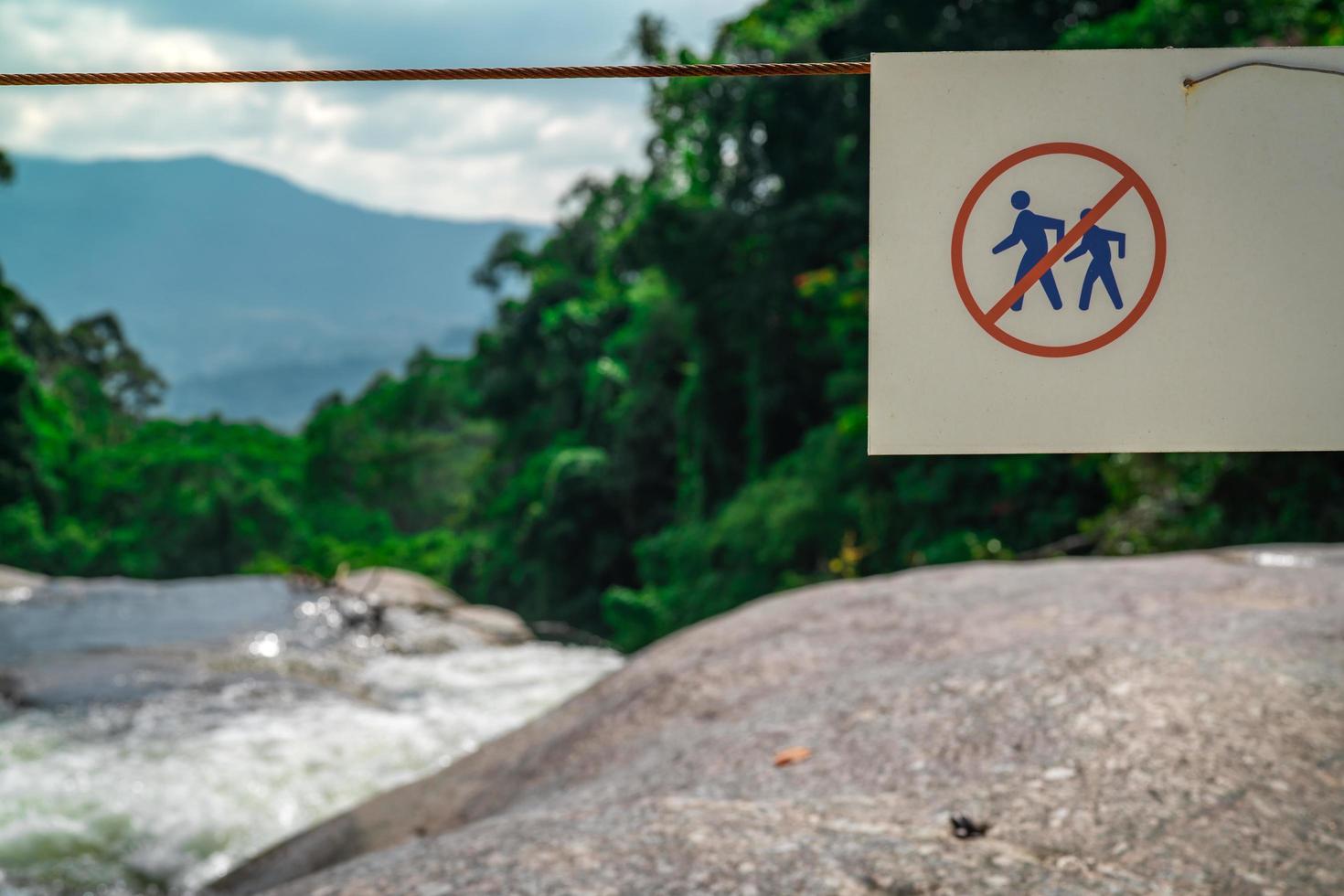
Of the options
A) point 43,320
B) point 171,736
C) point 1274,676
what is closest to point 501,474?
point 43,320

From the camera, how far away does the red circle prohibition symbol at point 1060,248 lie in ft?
7.50

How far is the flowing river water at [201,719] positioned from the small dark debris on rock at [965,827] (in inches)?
186

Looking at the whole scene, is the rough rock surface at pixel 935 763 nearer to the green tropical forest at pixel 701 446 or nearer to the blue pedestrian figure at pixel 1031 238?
the blue pedestrian figure at pixel 1031 238

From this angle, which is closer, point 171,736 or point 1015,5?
point 171,736

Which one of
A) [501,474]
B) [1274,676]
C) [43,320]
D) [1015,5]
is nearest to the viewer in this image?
[1274,676]

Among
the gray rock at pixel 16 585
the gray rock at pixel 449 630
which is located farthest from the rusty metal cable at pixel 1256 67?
the gray rock at pixel 16 585

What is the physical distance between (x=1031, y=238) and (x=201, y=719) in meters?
8.74

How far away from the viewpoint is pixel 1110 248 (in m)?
2.30

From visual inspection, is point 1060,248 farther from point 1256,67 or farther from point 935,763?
point 935,763

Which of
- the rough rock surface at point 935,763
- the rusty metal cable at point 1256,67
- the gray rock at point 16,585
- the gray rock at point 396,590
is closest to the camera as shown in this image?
the rusty metal cable at point 1256,67

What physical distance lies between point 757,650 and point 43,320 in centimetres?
3715

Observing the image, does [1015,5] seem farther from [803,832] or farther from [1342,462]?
[803,832]

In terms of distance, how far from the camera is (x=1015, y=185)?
2.29 metres

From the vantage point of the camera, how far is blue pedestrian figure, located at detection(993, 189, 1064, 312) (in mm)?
2281
